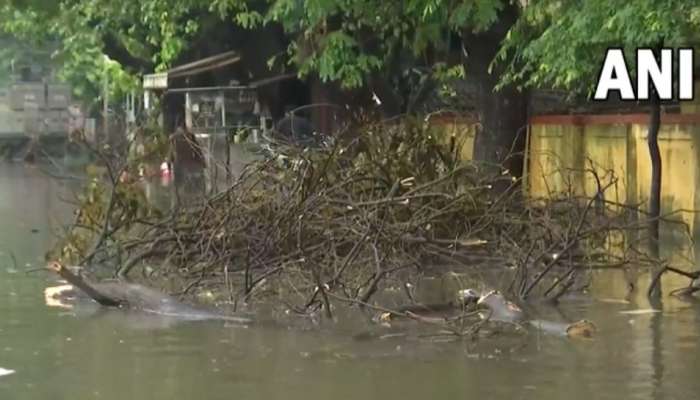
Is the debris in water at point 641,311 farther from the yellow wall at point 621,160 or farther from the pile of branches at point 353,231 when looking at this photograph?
the yellow wall at point 621,160

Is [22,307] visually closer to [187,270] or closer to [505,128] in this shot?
[187,270]

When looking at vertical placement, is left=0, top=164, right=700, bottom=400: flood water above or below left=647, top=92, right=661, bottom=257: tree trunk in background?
below

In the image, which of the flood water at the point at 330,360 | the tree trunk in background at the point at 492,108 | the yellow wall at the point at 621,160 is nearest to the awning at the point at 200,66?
the yellow wall at the point at 621,160

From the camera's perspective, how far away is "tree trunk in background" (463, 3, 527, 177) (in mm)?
17438

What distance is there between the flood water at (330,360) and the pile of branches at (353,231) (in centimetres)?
79

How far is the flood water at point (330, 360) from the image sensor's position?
7.98 m

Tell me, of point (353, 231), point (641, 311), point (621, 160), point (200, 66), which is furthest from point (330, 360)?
point (200, 66)

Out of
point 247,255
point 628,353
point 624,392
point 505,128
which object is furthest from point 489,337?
point 505,128

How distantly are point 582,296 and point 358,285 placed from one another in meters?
2.24

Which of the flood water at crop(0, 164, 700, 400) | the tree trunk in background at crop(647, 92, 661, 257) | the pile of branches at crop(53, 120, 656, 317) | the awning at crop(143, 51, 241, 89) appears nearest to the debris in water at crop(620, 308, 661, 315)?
the flood water at crop(0, 164, 700, 400)

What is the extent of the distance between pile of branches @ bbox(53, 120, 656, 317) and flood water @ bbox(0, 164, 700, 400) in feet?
2.59

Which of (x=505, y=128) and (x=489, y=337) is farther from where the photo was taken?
(x=505, y=128)

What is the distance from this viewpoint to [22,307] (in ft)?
38.7

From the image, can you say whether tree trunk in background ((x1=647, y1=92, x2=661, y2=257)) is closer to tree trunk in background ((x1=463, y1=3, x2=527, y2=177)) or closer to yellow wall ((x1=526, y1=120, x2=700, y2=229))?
yellow wall ((x1=526, y1=120, x2=700, y2=229))
